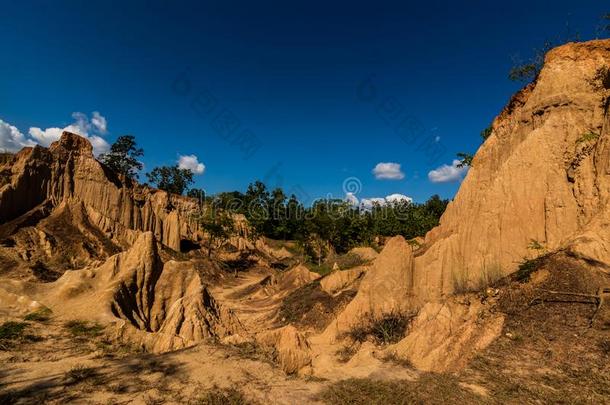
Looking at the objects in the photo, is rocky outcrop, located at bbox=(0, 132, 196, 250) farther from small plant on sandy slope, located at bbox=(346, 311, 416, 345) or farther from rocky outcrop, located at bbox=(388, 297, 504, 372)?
rocky outcrop, located at bbox=(388, 297, 504, 372)

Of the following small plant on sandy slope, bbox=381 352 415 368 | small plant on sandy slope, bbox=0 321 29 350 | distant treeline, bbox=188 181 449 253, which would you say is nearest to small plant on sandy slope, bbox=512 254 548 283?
small plant on sandy slope, bbox=381 352 415 368

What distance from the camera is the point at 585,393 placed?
22.5ft

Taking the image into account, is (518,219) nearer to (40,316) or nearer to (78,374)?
(78,374)

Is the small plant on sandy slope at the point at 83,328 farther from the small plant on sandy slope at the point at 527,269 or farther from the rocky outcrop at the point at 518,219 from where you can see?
the small plant on sandy slope at the point at 527,269

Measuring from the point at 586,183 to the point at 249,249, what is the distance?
50859 mm

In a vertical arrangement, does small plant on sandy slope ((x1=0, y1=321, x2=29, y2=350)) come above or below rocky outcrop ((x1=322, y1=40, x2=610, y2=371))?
below

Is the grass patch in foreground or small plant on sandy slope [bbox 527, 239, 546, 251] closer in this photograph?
the grass patch in foreground

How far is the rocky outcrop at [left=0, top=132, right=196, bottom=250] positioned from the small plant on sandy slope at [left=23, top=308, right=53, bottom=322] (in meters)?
24.2

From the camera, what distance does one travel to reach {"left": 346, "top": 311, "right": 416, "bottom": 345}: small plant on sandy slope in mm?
13938

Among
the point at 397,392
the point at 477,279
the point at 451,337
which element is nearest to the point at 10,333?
the point at 397,392

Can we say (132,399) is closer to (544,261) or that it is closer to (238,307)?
(544,261)

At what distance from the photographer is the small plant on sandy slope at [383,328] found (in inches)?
549

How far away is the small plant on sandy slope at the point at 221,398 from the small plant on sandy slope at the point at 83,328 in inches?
232

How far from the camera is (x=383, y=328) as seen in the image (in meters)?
14.4
